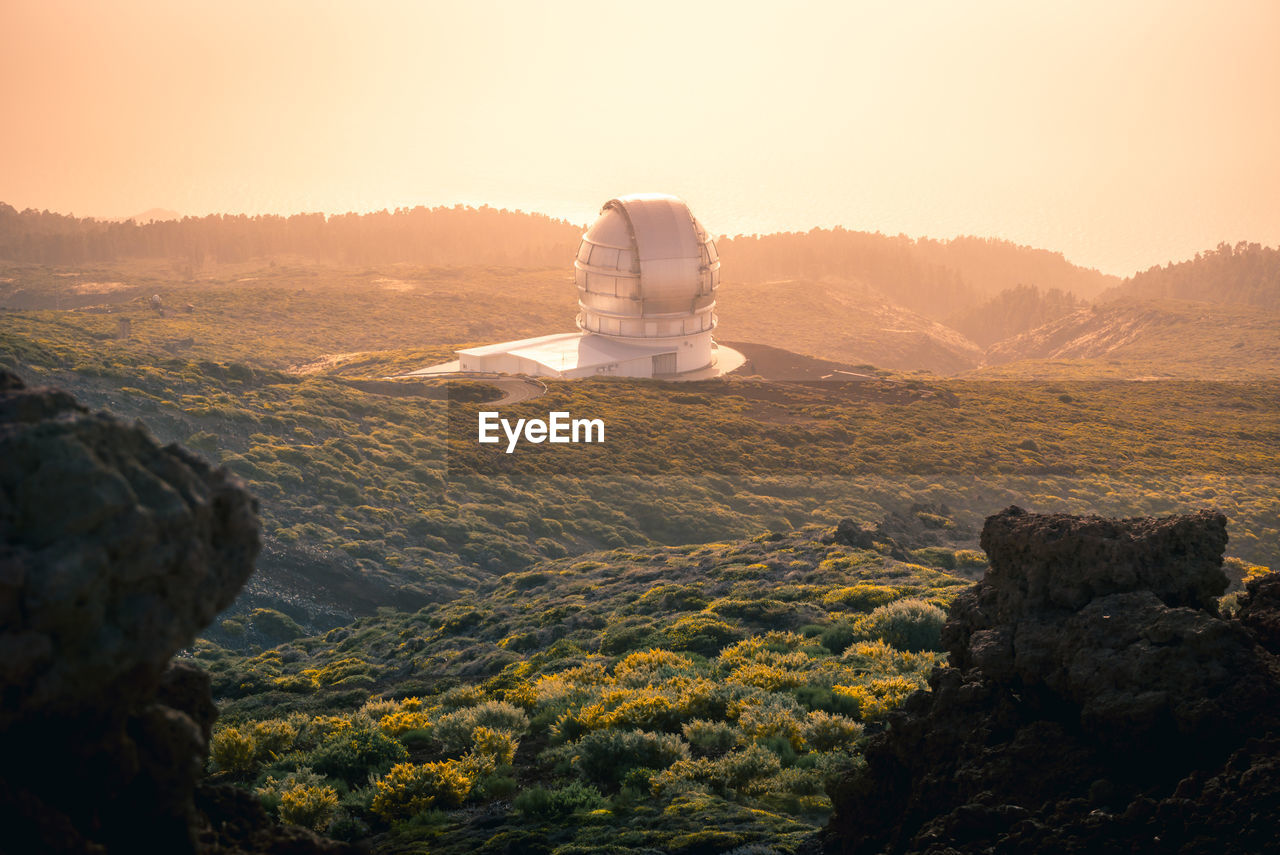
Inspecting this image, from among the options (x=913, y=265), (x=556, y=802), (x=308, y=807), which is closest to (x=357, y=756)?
(x=308, y=807)

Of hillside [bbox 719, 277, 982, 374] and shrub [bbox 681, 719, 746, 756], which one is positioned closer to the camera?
shrub [bbox 681, 719, 746, 756]

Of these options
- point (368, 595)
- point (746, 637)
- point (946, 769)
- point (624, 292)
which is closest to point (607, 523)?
point (368, 595)

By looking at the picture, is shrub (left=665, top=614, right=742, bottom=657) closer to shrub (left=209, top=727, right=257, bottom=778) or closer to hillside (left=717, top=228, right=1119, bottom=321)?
shrub (left=209, top=727, right=257, bottom=778)

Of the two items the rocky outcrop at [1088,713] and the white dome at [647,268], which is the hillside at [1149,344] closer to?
the white dome at [647,268]

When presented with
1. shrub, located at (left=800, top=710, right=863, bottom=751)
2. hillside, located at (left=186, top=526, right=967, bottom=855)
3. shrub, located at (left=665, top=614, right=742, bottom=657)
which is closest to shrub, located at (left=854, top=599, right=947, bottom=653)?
hillside, located at (left=186, top=526, right=967, bottom=855)

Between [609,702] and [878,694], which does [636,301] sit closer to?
[609,702]

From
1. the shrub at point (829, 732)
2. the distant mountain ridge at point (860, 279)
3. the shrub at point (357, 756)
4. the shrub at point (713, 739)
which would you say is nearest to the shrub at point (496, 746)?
the shrub at point (357, 756)

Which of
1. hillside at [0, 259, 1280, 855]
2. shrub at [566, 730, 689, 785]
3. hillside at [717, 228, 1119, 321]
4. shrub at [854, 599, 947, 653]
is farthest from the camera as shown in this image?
hillside at [717, 228, 1119, 321]
